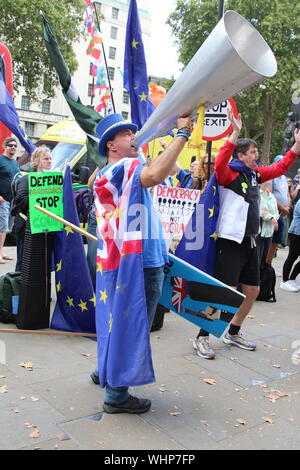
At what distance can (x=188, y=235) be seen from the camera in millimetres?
4746

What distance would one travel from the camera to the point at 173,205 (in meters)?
6.20

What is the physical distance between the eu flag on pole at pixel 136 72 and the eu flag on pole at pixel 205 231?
1811mm

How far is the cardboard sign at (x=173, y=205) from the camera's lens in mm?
6141

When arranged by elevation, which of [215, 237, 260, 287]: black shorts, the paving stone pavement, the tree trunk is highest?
the tree trunk

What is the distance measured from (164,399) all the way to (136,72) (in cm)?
403

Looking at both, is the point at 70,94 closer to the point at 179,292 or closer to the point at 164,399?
the point at 179,292

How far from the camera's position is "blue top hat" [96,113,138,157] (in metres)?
3.34

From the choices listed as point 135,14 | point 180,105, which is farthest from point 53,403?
point 135,14

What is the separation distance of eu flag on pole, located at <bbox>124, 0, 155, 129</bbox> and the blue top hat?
246 cm

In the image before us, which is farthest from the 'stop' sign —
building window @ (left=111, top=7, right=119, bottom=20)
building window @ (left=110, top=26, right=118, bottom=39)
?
building window @ (left=111, top=7, right=119, bottom=20)

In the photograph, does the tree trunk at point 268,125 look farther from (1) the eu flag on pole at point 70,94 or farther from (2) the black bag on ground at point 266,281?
(1) the eu flag on pole at point 70,94

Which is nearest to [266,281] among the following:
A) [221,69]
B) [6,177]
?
[6,177]

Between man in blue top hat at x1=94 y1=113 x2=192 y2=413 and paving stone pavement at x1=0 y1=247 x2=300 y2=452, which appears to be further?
man in blue top hat at x1=94 y1=113 x2=192 y2=413

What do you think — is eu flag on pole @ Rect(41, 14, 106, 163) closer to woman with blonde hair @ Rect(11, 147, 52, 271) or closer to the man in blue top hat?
woman with blonde hair @ Rect(11, 147, 52, 271)
